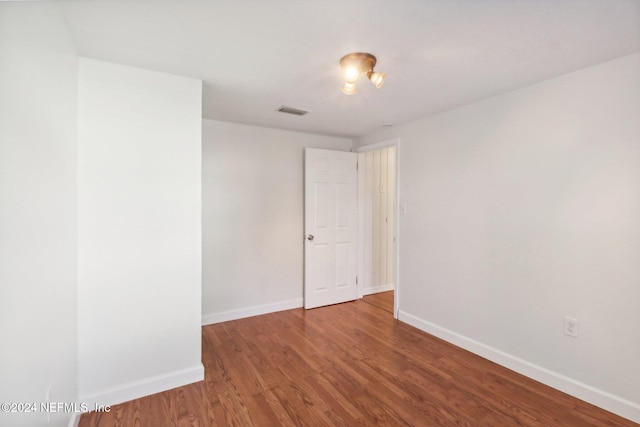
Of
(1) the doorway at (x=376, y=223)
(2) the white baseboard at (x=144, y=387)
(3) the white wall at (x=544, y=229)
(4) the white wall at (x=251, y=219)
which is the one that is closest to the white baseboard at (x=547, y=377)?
(3) the white wall at (x=544, y=229)

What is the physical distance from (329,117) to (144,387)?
295 cm

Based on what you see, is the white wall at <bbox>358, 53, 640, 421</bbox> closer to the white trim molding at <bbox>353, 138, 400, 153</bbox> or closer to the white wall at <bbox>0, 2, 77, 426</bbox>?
the white trim molding at <bbox>353, 138, 400, 153</bbox>

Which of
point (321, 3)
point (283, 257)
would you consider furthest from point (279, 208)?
point (321, 3)

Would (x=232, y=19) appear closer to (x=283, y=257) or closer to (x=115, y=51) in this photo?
(x=115, y=51)

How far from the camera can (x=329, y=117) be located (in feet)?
10.7

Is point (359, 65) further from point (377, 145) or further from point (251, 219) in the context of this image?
point (251, 219)

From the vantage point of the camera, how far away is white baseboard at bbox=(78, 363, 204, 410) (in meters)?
1.98

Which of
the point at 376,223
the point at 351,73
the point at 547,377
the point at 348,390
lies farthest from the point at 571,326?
the point at 376,223

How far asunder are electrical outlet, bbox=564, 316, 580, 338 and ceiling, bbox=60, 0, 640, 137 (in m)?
1.81

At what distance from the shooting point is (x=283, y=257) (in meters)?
3.86

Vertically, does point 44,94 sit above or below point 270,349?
above

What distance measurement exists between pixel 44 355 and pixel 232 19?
184 cm

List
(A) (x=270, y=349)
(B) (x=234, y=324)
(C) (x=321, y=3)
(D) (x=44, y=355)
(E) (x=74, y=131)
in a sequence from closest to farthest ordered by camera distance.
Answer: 1. (D) (x=44, y=355)
2. (C) (x=321, y=3)
3. (E) (x=74, y=131)
4. (A) (x=270, y=349)
5. (B) (x=234, y=324)

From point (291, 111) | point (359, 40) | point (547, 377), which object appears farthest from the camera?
point (291, 111)
